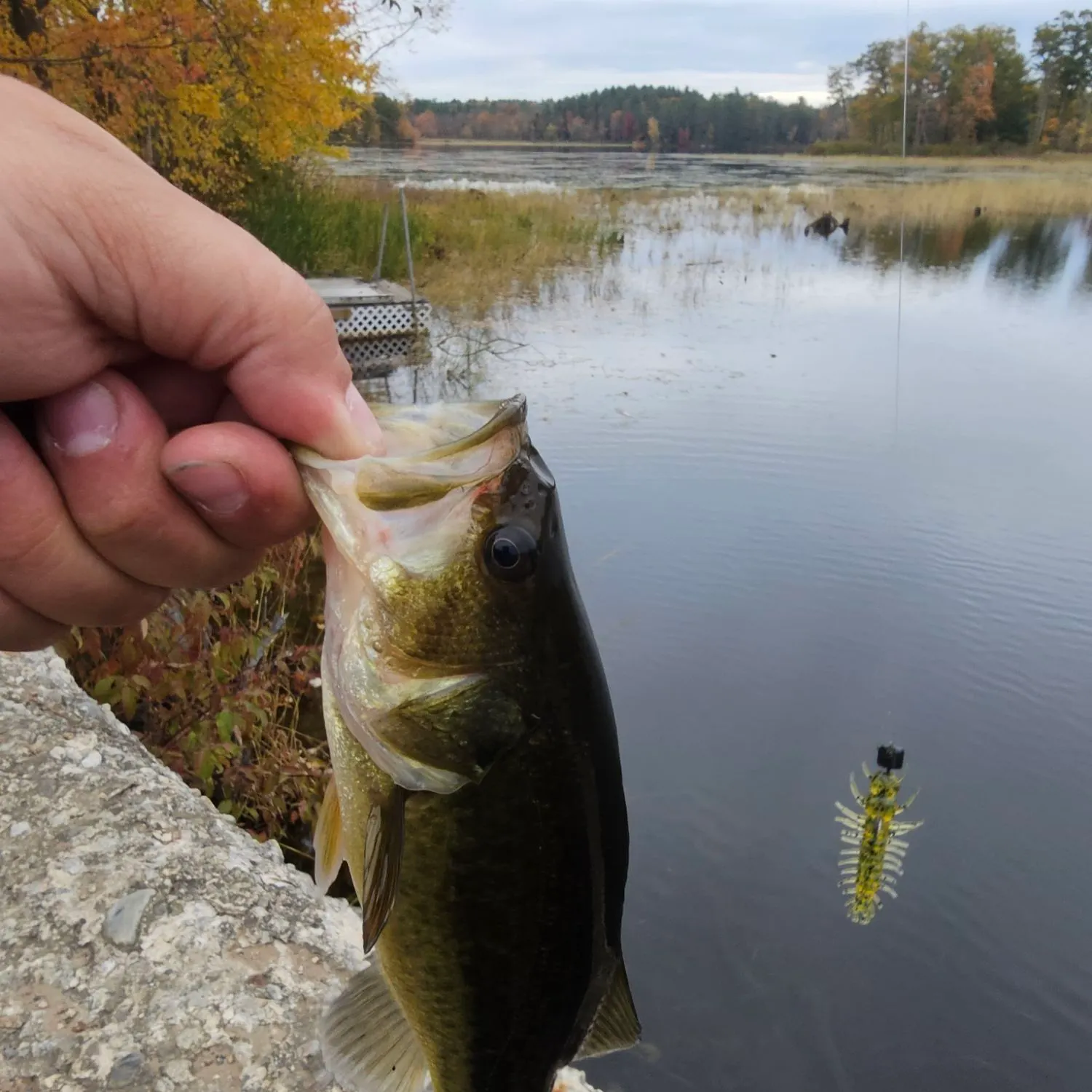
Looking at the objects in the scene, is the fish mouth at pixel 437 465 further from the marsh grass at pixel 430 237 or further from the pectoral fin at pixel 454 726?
the marsh grass at pixel 430 237

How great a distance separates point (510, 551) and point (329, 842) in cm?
63

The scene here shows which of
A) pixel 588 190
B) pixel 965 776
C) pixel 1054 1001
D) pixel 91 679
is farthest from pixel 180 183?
pixel 588 190

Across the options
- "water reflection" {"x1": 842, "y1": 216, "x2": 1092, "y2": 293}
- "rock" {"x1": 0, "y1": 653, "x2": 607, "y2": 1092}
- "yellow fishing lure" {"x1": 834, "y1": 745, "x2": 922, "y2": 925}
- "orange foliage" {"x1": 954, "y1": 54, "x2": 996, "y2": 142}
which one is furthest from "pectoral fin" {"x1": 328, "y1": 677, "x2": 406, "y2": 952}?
"orange foliage" {"x1": 954, "y1": 54, "x2": 996, "y2": 142}

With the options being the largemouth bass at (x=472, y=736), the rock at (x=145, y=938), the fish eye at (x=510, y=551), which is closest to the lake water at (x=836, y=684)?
the rock at (x=145, y=938)

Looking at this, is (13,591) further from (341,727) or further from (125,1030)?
(125,1030)

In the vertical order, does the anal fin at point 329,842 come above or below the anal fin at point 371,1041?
above

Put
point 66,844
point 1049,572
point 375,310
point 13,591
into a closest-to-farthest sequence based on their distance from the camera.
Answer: point 13,591, point 66,844, point 1049,572, point 375,310

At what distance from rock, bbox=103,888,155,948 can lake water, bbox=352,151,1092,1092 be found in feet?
7.39

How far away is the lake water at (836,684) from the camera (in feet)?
13.4

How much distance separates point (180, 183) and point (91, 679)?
14.1m

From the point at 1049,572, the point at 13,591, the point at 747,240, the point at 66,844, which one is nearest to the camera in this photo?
the point at 13,591

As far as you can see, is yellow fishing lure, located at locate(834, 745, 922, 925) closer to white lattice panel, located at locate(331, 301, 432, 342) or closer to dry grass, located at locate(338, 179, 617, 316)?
white lattice panel, located at locate(331, 301, 432, 342)

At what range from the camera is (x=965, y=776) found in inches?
212

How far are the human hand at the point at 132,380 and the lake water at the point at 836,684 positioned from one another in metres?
3.28
